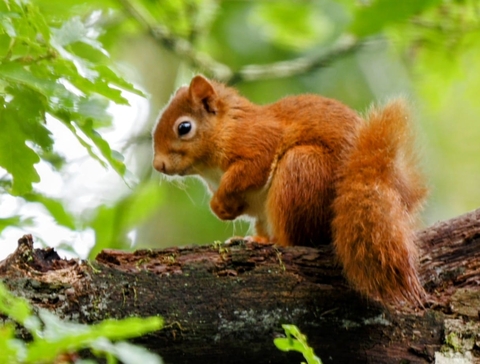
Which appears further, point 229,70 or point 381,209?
point 229,70

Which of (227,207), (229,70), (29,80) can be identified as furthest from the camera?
(229,70)

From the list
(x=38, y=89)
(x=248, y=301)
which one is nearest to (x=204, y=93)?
(x=248, y=301)

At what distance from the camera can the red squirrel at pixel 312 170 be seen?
2334 millimetres

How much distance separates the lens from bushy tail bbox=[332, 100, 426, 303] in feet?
7.49

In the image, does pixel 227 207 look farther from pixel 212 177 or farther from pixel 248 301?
pixel 248 301

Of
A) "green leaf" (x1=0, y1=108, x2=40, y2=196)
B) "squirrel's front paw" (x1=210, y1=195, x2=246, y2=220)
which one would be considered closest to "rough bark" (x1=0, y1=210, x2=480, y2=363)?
"green leaf" (x1=0, y1=108, x2=40, y2=196)

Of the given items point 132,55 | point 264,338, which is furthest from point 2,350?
point 132,55

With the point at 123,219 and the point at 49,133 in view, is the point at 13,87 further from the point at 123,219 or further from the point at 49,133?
the point at 123,219

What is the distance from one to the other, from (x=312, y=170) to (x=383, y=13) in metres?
0.72

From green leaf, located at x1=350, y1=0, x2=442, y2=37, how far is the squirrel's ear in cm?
82

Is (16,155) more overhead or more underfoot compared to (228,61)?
more underfoot

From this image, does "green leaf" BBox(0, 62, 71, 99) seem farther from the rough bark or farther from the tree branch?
the tree branch

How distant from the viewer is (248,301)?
2213 millimetres

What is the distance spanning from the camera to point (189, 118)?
11.5ft
